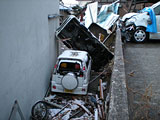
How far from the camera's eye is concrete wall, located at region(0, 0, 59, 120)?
3533mm

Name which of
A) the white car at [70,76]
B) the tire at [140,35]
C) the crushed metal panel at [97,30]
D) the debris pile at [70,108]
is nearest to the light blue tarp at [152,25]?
the tire at [140,35]

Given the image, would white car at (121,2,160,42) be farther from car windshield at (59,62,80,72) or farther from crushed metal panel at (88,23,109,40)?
car windshield at (59,62,80,72)

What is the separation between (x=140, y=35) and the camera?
10898 mm

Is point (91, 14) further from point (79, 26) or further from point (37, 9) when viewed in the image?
point (37, 9)

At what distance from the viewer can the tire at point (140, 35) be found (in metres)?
10.8

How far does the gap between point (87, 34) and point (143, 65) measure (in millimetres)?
3469

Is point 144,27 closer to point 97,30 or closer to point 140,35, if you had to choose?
point 140,35

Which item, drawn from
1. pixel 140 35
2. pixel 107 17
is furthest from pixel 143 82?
pixel 107 17

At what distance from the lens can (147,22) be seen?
35.2 feet

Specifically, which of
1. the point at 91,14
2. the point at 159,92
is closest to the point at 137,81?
the point at 159,92

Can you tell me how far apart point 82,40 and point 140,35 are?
3.92m

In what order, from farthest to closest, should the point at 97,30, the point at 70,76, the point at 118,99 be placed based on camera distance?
1. the point at 97,30
2. the point at 70,76
3. the point at 118,99

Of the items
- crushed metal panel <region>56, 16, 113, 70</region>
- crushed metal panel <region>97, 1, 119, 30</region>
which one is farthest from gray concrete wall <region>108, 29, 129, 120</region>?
crushed metal panel <region>97, 1, 119, 30</region>

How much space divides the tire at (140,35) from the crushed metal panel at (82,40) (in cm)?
276
